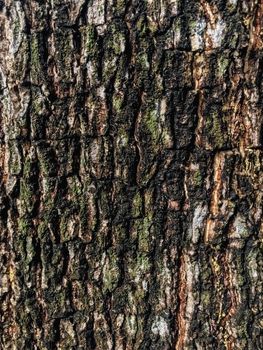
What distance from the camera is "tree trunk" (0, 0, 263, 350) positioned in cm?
173

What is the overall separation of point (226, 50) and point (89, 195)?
647 millimetres

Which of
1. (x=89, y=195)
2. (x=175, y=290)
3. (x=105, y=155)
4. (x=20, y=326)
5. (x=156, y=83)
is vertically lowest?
(x=20, y=326)

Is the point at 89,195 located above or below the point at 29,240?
above

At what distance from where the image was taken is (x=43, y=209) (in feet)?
6.17

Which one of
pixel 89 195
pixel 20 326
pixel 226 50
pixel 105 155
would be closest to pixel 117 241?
pixel 89 195

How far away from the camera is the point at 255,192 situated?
1766 mm

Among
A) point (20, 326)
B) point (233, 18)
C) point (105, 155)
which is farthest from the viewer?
point (20, 326)

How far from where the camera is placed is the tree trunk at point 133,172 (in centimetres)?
173

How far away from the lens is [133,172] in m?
1.82

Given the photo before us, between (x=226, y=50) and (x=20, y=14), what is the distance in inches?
26.5

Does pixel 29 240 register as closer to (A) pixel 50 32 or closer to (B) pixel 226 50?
(A) pixel 50 32

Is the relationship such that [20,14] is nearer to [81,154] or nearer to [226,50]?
[81,154]

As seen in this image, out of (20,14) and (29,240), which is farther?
(29,240)

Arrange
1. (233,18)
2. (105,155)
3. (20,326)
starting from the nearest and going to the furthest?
(233,18)
(105,155)
(20,326)
